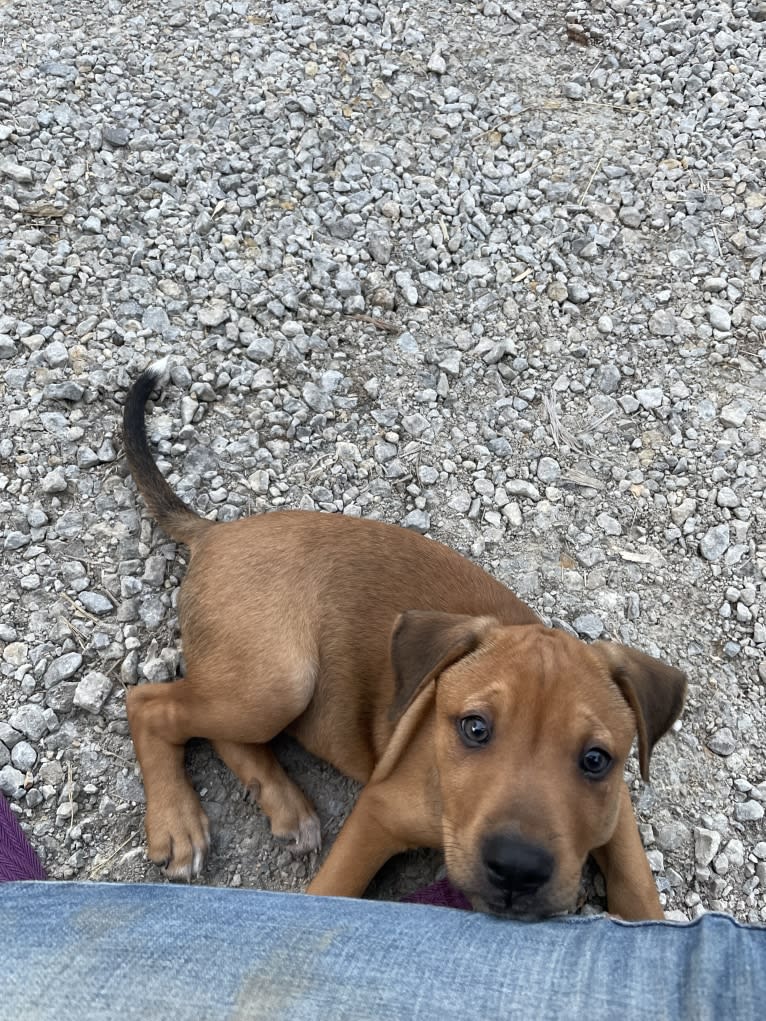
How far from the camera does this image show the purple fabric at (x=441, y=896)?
3.82 m

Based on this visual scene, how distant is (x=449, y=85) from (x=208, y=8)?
1940 mm

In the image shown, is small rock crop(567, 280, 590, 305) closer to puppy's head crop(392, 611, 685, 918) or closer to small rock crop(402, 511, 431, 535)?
small rock crop(402, 511, 431, 535)

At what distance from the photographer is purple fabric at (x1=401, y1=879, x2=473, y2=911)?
12.5 ft

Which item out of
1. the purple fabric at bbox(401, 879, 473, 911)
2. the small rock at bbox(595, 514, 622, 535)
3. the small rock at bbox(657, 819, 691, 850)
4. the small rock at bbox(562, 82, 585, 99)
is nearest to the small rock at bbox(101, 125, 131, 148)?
the small rock at bbox(562, 82, 585, 99)

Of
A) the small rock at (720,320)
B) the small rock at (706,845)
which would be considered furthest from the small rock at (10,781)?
A: the small rock at (720,320)

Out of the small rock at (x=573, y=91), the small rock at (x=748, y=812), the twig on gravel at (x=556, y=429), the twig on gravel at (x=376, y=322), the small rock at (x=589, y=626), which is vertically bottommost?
the small rock at (x=748, y=812)

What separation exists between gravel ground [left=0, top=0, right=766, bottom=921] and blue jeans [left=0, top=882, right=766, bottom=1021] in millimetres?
1231

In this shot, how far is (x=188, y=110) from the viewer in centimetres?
627

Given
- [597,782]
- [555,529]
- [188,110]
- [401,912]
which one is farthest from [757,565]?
[188,110]

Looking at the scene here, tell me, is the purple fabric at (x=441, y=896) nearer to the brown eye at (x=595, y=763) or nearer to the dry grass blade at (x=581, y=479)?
the brown eye at (x=595, y=763)

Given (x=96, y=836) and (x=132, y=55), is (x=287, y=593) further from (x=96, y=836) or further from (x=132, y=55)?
(x=132, y=55)

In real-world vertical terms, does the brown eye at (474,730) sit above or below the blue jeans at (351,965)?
above

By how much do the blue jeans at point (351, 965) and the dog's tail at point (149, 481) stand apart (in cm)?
194

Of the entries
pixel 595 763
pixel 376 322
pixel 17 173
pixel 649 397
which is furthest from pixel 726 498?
pixel 17 173
